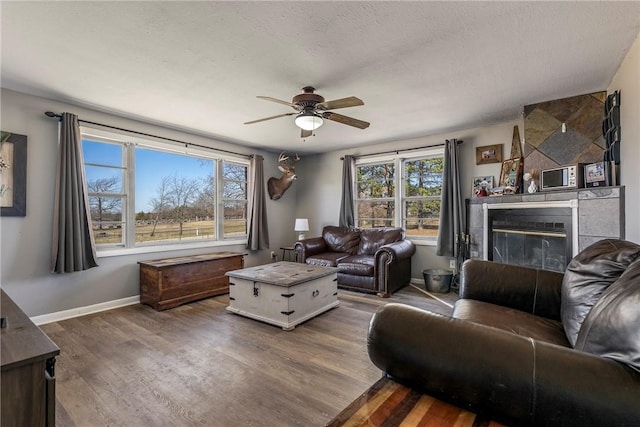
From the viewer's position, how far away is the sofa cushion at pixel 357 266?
4082 mm

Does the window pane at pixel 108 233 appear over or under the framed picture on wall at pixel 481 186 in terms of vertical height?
under

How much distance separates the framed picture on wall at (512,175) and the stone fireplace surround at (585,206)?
22cm

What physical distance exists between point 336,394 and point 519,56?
2844 mm

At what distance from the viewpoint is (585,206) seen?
9.53ft

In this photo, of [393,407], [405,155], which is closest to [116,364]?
[393,407]

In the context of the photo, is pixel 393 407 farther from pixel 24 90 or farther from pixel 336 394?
pixel 24 90

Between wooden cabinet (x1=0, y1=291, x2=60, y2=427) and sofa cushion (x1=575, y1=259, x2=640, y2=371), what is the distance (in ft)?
5.83

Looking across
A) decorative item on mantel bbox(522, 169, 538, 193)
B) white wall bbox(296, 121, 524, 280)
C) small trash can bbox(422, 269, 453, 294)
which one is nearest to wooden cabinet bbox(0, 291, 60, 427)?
small trash can bbox(422, 269, 453, 294)

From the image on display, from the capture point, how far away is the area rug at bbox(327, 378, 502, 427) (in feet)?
3.22

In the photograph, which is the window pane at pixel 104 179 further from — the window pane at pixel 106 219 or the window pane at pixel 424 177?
the window pane at pixel 424 177

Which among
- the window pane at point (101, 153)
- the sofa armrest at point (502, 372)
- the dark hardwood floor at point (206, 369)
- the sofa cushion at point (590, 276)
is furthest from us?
the window pane at point (101, 153)

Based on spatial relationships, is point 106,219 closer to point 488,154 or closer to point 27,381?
point 27,381

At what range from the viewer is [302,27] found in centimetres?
194

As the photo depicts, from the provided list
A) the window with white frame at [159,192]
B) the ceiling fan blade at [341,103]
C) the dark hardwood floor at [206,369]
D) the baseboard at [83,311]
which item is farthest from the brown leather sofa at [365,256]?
the baseboard at [83,311]
